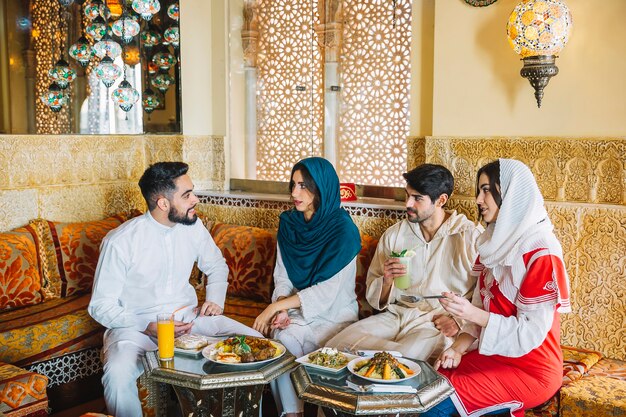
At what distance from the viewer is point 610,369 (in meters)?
3.33

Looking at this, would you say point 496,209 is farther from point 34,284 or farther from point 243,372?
point 34,284

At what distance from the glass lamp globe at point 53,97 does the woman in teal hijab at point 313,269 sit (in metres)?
2.01

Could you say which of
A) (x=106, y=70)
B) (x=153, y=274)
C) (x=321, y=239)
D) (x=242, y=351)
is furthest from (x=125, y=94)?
(x=242, y=351)

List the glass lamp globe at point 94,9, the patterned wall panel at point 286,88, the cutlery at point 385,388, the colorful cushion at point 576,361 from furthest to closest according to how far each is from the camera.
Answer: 1. the patterned wall panel at point 286,88
2. the glass lamp globe at point 94,9
3. the colorful cushion at point 576,361
4. the cutlery at point 385,388

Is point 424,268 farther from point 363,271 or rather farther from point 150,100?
point 150,100

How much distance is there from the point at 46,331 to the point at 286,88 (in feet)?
8.38

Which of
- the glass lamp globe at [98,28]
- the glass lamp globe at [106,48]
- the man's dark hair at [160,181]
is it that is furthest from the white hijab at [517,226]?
the glass lamp globe at [98,28]

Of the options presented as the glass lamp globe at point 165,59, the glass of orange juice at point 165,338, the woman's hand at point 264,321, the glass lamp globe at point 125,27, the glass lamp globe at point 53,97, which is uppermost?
the glass lamp globe at point 125,27

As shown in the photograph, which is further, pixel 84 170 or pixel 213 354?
pixel 84 170

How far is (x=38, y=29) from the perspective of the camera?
4828mm

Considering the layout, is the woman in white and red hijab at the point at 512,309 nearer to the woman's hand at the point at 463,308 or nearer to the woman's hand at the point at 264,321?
the woman's hand at the point at 463,308

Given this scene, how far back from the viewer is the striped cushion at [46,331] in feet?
12.0

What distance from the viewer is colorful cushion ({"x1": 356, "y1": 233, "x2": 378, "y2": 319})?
3988 mm

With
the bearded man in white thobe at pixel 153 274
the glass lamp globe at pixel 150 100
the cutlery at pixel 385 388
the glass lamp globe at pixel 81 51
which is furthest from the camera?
the glass lamp globe at pixel 150 100
